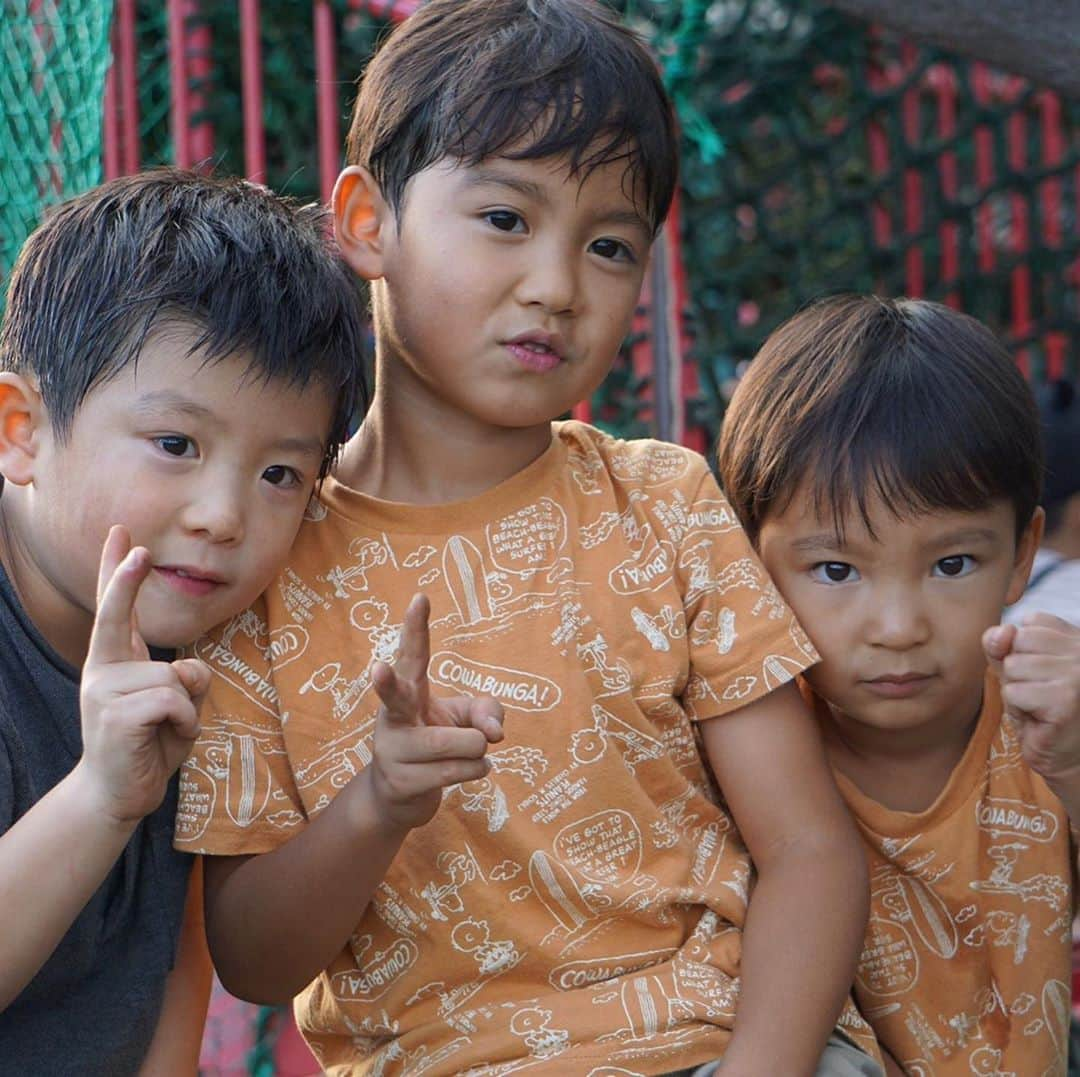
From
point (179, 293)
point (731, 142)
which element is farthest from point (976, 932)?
point (731, 142)

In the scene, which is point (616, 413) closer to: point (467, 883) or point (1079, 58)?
point (1079, 58)

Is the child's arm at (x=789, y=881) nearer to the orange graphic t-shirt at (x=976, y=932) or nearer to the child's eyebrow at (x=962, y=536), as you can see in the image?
the orange graphic t-shirt at (x=976, y=932)

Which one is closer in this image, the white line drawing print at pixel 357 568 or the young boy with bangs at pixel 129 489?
the young boy with bangs at pixel 129 489

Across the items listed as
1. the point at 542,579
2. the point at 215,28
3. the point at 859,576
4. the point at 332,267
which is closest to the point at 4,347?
the point at 332,267

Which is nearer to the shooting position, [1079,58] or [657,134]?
[657,134]

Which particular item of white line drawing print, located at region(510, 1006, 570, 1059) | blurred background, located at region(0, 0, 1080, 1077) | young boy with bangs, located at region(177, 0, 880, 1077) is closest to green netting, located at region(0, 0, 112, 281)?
blurred background, located at region(0, 0, 1080, 1077)

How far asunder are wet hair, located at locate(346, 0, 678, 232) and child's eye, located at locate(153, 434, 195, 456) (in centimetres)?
41

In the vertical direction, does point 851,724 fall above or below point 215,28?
below

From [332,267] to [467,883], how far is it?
71cm

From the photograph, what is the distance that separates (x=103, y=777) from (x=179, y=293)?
533 mm

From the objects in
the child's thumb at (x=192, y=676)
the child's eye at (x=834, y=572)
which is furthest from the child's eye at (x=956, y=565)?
the child's thumb at (x=192, y=676)

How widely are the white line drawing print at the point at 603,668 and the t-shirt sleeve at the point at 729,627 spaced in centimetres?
10

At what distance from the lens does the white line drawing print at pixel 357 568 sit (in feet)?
6.48

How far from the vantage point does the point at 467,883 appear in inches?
75.5
